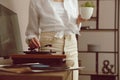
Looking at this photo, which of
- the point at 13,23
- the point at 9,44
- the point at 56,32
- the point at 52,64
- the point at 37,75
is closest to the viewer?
the point at 37,75

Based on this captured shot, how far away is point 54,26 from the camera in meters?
1.49

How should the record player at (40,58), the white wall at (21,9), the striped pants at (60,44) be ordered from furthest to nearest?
the white wall at (21,9)
the striped pants at (60,44)
the record player at (40,58)

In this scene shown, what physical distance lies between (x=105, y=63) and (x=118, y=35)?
1.22 ft

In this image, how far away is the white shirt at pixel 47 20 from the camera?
1.49 metres

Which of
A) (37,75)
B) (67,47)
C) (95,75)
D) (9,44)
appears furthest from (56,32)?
(95,75)

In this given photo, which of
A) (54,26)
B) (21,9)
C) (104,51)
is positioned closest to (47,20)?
(54,26)

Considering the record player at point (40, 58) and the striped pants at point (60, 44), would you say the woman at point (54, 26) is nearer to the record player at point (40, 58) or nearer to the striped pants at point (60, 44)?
the striped pants at point (60, 44)

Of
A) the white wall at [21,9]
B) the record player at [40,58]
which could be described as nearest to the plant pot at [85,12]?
the record player at [40,58]

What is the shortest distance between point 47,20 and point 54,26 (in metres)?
0.05

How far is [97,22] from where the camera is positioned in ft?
12.0

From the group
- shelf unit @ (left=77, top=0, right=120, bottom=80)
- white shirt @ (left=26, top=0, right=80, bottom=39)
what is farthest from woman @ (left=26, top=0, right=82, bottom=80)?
shelf unit @ (left=77, top=0, right=120, bottom=80)

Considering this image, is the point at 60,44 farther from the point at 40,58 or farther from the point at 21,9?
the point at 21,9

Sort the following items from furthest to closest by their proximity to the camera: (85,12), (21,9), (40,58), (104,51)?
(104,51) → (21,9) → (85,12) → (40,58)

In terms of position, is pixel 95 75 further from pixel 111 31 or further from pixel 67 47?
pixel 67 47
